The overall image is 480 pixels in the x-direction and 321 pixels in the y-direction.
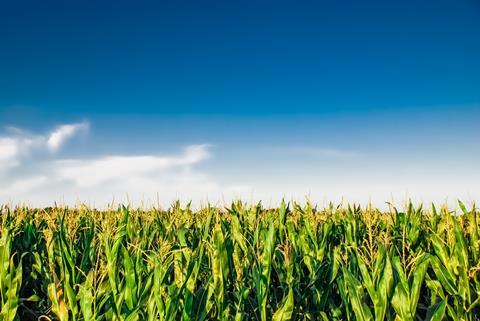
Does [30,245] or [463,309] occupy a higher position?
[30,245]

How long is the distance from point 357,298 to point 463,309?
138 cm

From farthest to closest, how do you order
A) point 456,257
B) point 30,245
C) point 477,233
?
1. point 30,245
2. point 477,233
3. point 456,257

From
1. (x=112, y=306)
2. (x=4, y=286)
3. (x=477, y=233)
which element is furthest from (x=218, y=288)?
(x=477, y=233)

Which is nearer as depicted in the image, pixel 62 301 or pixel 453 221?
pixel 62 301

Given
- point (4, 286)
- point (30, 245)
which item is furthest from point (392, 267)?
point (30, 245)

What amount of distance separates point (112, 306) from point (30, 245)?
3.96 m

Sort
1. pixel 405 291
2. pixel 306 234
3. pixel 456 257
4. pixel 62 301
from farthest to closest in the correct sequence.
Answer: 1. pixel 306 234
2. pixel 456 257
3. pixel 62 301
4. pixel 405 291

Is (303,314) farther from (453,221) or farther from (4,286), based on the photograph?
(4,286)

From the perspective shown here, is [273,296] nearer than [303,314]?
No

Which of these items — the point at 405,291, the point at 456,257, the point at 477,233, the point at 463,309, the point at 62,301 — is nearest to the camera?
the point at 405,291

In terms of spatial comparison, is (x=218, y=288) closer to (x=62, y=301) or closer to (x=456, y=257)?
(x=62, y=301)

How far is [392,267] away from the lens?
3.51 m

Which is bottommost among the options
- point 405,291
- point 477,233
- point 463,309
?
point 463,309

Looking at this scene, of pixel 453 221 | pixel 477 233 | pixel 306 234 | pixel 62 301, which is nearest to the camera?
pixel 62 301
